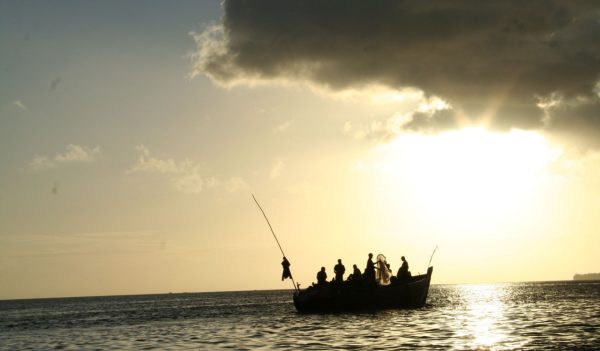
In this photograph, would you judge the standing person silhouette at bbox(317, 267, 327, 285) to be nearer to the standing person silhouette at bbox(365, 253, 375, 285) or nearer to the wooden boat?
the wooden boat

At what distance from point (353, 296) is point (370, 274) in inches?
68.1

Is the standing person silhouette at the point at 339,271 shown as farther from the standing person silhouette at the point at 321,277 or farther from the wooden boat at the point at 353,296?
the standing person silhouette at the point at 321,277

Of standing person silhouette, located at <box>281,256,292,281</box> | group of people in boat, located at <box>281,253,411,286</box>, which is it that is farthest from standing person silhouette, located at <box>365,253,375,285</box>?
standing person silhouette, located at <box>281,256,292,281</box>

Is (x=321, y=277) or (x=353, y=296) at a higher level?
(x=321, y=277)

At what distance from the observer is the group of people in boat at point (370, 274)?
40844mm

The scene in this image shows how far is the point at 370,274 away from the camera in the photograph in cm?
4134

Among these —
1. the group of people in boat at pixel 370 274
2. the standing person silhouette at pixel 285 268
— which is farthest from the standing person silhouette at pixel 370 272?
the standing person silhouette at pixel 285 268

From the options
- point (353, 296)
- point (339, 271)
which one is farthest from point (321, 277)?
point (353, 296)

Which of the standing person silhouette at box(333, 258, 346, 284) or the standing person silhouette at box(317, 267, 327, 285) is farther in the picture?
the standing person silhouette at box(317, 267, 327, 285)

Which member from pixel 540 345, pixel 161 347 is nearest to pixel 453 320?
pixel 540 345

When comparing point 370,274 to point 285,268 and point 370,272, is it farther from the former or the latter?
point 285,268

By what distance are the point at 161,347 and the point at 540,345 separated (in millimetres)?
15175

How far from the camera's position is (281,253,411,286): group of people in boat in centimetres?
4084

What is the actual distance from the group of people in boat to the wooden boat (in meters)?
0.22
